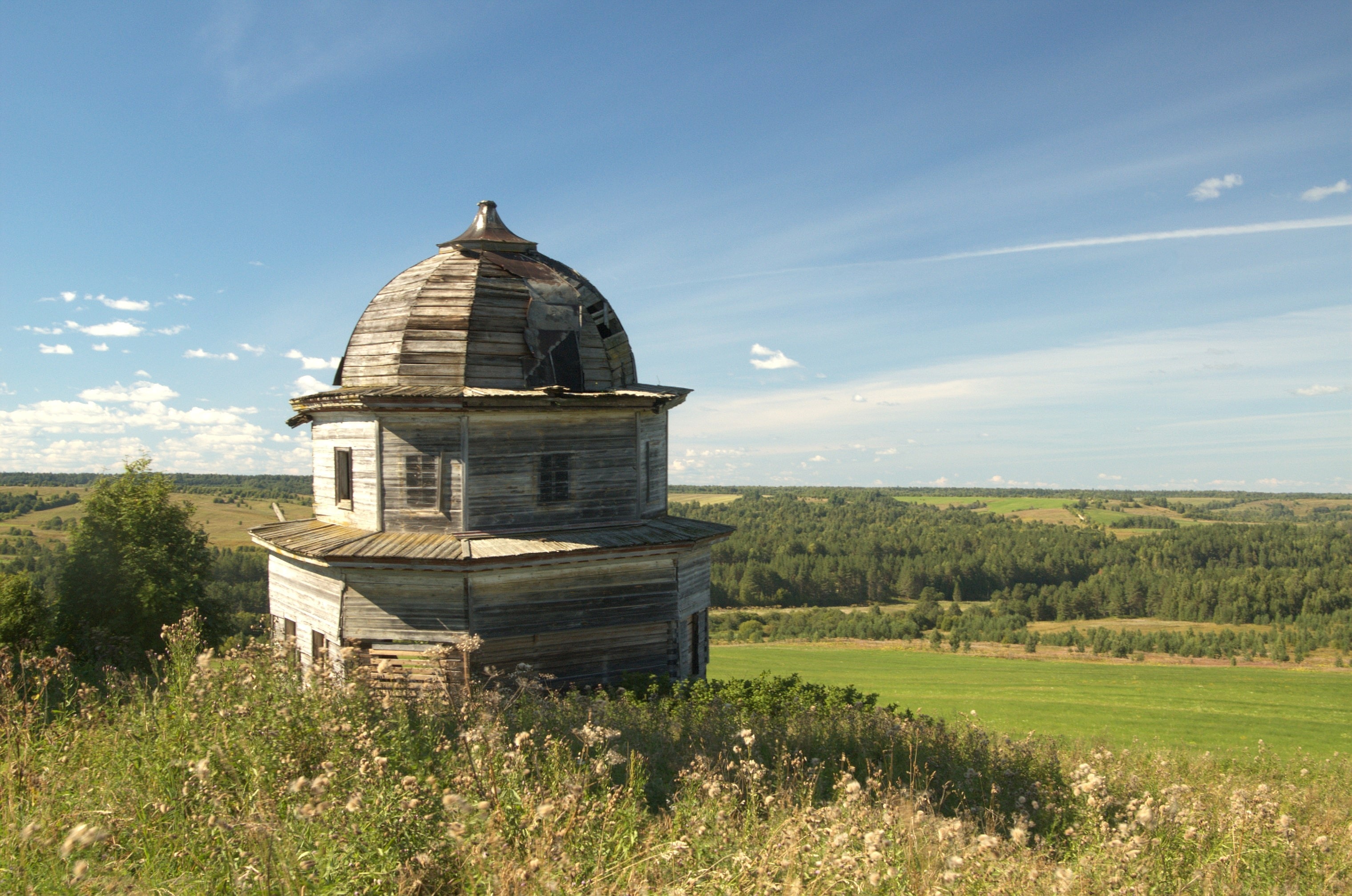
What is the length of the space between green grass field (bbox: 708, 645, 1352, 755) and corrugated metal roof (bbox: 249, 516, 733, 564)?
706 centimetres

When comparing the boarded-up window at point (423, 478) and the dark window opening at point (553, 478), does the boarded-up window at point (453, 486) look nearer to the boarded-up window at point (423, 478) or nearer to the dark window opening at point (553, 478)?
the boarded-up window at point (423, 478)

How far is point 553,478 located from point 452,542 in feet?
8.06

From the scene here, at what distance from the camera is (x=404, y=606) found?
44.6 feet

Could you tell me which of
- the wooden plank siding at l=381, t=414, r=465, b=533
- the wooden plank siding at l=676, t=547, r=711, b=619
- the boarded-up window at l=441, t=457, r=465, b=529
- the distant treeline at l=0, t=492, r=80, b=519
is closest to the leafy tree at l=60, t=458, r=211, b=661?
the wooden plank siding at l=381, t=414, r=465, b=533

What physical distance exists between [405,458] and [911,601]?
402 feet

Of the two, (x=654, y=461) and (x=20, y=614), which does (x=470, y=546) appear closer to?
(x=654, y=461)

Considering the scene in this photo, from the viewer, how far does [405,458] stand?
14617 millimetres

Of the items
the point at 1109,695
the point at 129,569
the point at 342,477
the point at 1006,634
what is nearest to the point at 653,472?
the point at 342,477

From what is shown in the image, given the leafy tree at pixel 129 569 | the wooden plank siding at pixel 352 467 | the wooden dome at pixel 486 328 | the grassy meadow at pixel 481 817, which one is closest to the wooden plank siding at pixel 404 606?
the wooden plank siding at pixel 352 467

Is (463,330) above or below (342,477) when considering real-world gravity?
above

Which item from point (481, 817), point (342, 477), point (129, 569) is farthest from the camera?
point (129, 569)

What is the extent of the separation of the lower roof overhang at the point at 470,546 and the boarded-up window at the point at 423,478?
68cm

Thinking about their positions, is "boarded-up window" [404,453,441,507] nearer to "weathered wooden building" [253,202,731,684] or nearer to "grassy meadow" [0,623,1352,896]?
"weathered wooden building" [253,202,731,684]

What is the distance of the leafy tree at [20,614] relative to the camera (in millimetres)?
22266
